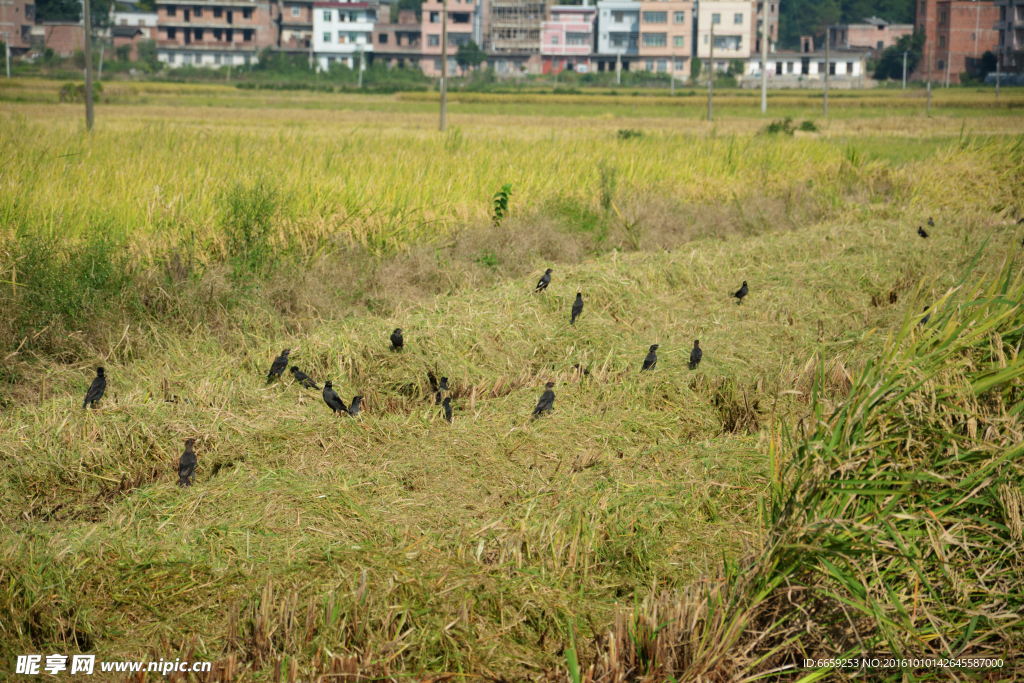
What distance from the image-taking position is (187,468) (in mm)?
4305

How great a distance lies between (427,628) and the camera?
316cm

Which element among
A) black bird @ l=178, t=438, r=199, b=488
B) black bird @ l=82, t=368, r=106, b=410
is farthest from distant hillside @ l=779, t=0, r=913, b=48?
black bird @ l=178, t=438, r=199, b=488

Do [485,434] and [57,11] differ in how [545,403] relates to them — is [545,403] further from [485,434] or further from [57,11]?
[57,11]

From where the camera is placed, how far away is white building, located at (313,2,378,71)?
74.1 metres

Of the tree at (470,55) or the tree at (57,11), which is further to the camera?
the tree at (57,11)

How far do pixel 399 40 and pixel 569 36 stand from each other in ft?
52.2

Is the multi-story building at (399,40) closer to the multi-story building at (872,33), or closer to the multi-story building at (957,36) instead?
the multi-story building at (872,33)

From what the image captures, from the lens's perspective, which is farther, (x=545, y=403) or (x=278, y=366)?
(x=278, y=366)

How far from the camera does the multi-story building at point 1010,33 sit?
51906mm

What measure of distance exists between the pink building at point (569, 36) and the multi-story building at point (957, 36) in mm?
28701

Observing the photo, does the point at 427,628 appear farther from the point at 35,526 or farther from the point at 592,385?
the point at 592,385

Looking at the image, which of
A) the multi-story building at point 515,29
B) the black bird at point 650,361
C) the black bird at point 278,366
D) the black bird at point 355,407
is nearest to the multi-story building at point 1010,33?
the multi-story building at point 515,29

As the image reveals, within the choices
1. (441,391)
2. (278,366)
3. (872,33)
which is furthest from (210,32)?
(441,391)

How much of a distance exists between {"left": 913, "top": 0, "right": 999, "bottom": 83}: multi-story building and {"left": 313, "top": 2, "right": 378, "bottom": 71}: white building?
46792 mm
